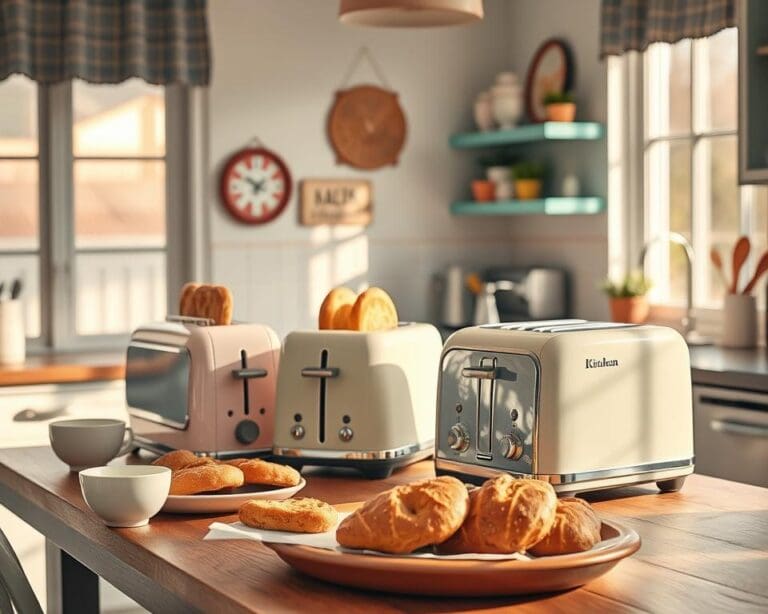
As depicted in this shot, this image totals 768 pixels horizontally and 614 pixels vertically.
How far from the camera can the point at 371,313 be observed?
6.97ft

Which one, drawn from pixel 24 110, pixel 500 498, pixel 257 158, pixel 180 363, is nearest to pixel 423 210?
pixel 257 158

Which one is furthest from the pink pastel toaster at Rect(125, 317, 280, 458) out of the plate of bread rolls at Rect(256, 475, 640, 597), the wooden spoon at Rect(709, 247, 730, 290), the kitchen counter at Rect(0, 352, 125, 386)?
the wooden spoon at Rect(709, 247, 730, 290)

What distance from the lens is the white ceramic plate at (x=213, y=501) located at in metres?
1.70

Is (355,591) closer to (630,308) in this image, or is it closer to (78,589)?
(78,589)

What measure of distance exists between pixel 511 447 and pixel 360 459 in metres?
0.32

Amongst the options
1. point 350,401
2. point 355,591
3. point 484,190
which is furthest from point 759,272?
point 355,591

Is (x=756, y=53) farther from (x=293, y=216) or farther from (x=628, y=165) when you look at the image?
(x=293, y=216)

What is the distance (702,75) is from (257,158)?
1.64 metres

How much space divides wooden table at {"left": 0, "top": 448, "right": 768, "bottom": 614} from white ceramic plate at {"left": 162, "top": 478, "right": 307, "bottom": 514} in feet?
0.05

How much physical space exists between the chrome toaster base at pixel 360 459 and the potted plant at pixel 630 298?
2359 millimetres

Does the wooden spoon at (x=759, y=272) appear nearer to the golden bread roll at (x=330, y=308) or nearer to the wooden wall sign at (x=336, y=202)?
the wooden wall sign at (x=336, y=202)

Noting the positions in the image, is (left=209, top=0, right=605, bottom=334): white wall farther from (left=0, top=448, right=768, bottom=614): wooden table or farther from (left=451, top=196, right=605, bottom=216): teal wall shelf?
(left=0, top=448, right=768, bottom=614): wooden table

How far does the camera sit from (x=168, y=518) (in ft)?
5.64

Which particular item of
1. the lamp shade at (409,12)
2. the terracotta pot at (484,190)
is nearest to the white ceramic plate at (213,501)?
the lamp shade at (409,12)
